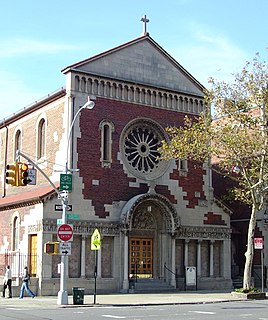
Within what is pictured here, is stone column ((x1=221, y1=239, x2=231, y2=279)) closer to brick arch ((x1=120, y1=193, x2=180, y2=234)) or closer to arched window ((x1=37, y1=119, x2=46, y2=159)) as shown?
brick arch ((x1=120, y1=193, x2=180, y2=234))

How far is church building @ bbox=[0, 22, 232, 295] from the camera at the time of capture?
33031mm

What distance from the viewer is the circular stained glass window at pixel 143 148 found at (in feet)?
118

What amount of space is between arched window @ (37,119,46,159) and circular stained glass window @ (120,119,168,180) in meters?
4.90

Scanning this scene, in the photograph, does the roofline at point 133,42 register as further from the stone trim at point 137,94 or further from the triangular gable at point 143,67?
the stone trim at point 137,94

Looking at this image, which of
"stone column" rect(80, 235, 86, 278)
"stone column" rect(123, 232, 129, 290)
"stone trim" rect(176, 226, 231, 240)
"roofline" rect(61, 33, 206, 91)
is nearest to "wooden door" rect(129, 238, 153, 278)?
"stone column" rect(123, 232, 129, 290)

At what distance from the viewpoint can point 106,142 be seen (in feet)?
115

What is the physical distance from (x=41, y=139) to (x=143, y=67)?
295 inches

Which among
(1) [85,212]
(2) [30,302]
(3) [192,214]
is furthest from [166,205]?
(2) [30,302]

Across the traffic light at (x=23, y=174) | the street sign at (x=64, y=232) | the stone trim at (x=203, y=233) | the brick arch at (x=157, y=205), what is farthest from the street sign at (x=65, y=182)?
the stone trim at (x=203, y=233)

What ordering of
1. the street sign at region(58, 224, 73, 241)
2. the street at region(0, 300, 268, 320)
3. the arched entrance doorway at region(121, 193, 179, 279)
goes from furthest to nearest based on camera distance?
the arched entrance doorway at region(121, 193, 179, 279)
the street sign at region(58, 224, 73, 241)
the street at region(0, 300, 268, 320)

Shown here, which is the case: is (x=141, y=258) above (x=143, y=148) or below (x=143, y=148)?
below

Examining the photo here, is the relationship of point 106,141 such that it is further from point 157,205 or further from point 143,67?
point 143,67

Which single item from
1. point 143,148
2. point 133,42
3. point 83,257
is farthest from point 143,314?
point 133,42

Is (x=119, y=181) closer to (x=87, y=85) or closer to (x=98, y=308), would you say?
(x=87, y=85)
